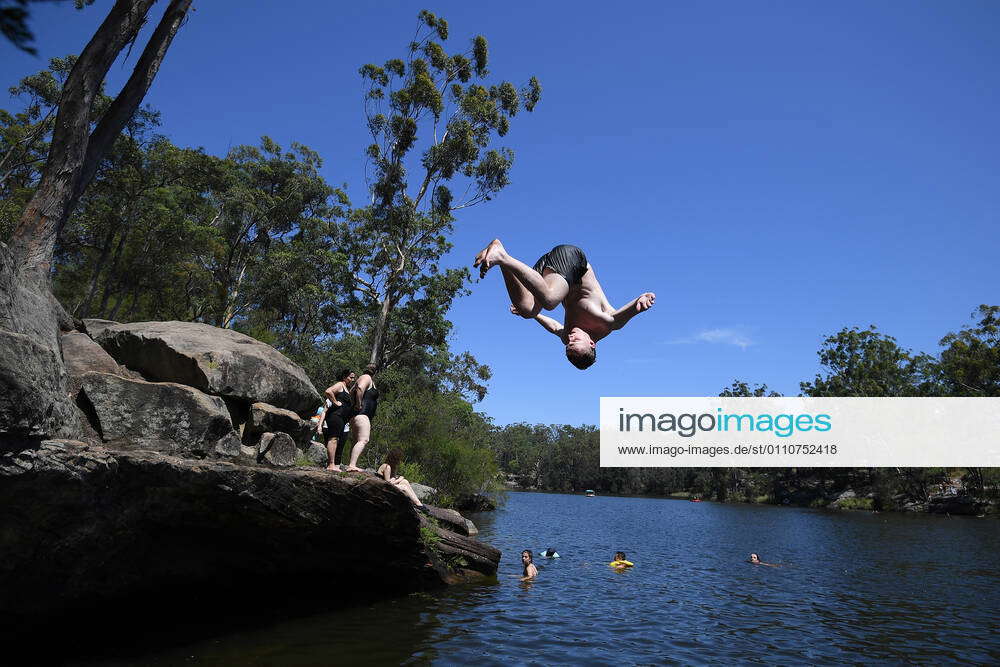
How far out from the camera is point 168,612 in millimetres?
9414

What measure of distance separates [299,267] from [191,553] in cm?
2454

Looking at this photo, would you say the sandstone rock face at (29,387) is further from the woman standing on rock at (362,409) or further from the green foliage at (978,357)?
the green foliage at (978,357)

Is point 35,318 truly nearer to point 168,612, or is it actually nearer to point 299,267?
point 168,612

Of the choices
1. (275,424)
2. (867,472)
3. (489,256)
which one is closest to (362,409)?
(275,424)

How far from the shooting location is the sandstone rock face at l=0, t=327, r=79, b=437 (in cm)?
534

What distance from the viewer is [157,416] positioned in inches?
334

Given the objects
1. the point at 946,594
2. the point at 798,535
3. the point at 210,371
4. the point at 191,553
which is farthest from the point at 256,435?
the point at 798,535

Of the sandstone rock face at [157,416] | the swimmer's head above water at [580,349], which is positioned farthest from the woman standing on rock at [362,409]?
the swimmer's head above water at [580,349]

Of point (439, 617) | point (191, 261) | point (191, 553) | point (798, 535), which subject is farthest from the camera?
point (798, 535)

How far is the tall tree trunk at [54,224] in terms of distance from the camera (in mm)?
5543

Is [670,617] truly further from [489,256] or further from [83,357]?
[83,357]

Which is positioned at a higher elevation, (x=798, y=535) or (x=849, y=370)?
(x=849, y=370)

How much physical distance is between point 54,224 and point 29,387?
374cm

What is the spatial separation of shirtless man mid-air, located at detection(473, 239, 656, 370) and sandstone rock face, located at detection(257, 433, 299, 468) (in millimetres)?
9010
